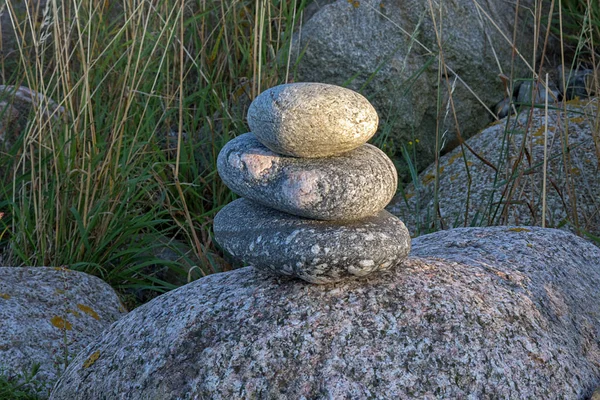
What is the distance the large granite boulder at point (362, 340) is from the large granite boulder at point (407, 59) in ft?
8.51

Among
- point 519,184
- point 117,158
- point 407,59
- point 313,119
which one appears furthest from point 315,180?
point 407,59

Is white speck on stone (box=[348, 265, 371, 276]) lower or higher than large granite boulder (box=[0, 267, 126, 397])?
higher

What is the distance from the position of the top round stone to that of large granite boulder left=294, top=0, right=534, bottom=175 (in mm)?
2756

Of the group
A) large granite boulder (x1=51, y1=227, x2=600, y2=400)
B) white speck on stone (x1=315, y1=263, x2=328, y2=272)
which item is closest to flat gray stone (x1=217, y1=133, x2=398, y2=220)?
white speck on stone (x1=315, y1=263, x2=328, y2=272)

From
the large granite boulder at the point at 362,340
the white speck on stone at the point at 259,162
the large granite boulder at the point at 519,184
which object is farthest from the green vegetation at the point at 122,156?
the white speck on stone at the point at 259,162

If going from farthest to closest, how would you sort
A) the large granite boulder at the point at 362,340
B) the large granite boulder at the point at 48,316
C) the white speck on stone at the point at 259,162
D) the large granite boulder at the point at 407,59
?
the large granite boulder at the point at 407,59, the large granite boulder at the point at 48,316, the white speck on stone at the point at 259,162, the large granite boulder at the point at 362,340

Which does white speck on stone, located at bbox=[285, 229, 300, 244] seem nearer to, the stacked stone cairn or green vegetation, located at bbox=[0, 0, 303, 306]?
the stacked stone cairn

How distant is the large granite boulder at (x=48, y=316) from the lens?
3326mm

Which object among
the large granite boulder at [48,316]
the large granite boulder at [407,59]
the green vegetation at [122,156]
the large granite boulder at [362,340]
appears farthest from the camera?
the large granite boulder at [407,59]

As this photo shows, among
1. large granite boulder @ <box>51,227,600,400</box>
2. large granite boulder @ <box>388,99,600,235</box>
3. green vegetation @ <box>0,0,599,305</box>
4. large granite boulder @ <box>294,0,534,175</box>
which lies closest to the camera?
large granite boulder @ <box>51,227,600,400</box>

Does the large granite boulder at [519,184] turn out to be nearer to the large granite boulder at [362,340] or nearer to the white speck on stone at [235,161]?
the large granite boulder at [362,340]

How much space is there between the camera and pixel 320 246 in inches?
98.0

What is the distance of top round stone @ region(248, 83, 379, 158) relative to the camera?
98.1 inches

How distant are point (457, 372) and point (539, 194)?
2.06 meters
